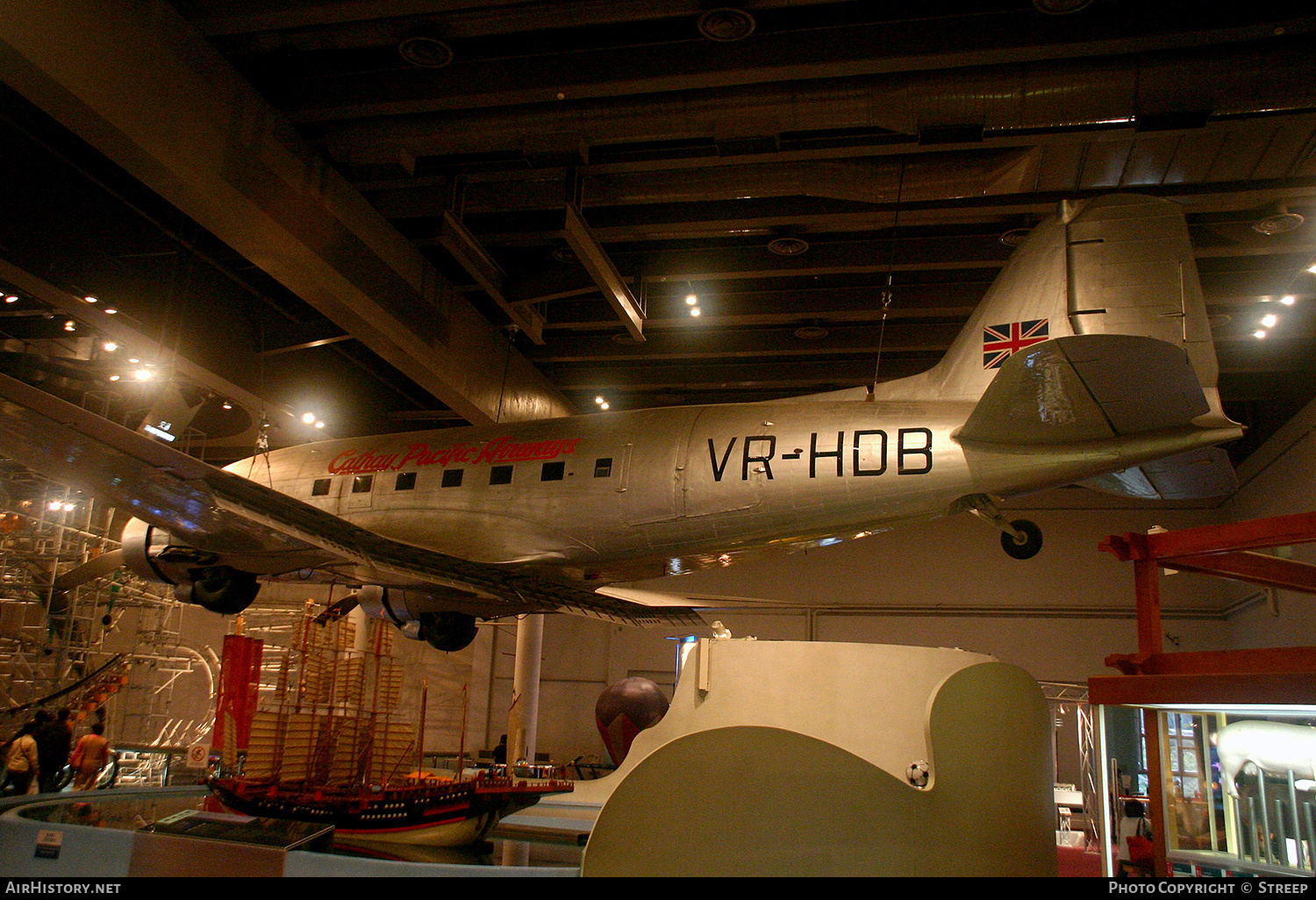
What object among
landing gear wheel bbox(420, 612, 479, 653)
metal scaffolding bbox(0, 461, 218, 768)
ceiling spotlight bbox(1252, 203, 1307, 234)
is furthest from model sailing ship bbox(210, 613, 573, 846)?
ceiling spotlight bbox(1252, 203, 1307, 234)

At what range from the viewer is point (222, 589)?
10664 mm

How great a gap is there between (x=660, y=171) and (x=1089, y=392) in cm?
584

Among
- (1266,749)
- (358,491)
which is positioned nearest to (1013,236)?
(1266,749)

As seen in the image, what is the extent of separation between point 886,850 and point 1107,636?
64.2 feet

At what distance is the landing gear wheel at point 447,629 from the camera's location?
12.7 m

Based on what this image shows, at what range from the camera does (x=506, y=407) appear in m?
15.2

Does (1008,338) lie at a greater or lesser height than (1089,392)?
greater

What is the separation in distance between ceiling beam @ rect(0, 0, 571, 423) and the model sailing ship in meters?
4.06

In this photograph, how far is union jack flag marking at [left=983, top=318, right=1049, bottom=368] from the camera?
876cm

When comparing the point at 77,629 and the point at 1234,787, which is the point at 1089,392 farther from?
the point at 77,629

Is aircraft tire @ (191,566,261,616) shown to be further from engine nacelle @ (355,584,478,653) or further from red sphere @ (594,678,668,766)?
red sphere @ (594,678,668,766)

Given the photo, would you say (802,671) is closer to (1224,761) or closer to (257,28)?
(1224,761)
